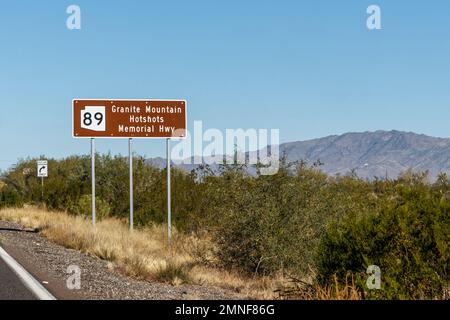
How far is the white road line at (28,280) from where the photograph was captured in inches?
405

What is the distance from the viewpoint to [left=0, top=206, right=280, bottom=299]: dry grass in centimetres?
1408

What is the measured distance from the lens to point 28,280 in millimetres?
11859

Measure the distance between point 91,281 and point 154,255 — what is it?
5318mm

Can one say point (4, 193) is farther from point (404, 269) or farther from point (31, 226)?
point (404, 269)

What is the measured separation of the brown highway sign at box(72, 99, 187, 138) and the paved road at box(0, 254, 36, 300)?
31.8ft

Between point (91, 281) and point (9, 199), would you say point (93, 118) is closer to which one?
point (91, 281)

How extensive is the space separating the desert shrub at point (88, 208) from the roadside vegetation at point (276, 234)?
0.06 meters

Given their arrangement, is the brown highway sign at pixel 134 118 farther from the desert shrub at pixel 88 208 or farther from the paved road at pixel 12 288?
the paved road at pixel 12 288

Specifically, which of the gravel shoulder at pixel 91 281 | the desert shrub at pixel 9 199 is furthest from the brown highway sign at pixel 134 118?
the desert shrub at pixel 9 199

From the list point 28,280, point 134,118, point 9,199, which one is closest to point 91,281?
point 28,280

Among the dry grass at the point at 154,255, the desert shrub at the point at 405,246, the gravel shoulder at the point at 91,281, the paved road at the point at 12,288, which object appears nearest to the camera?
the paved road at the point at 12,288
